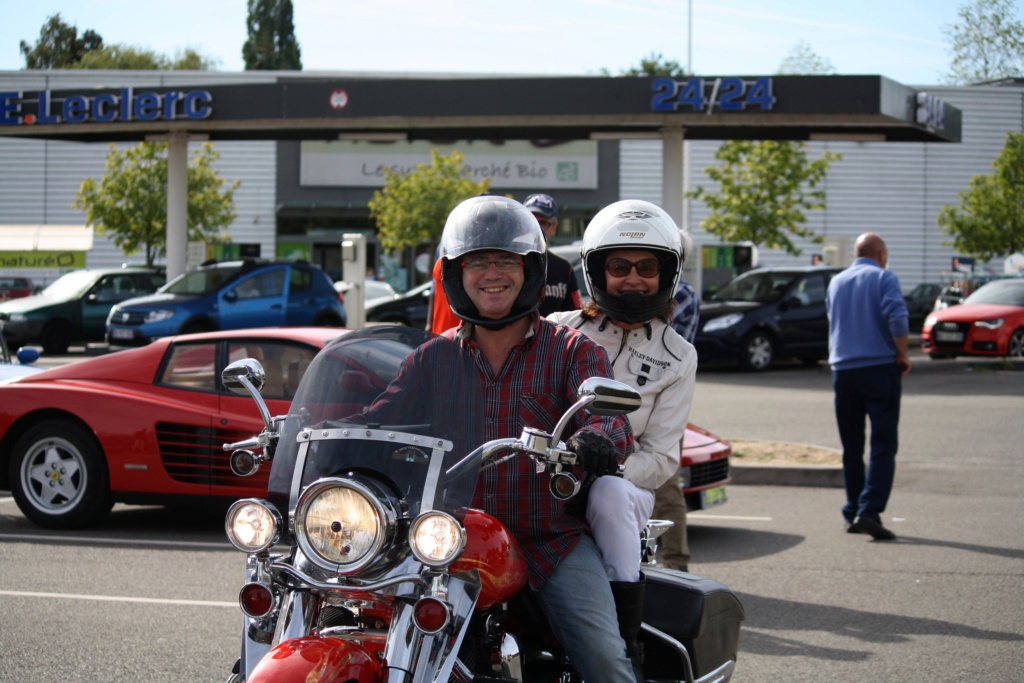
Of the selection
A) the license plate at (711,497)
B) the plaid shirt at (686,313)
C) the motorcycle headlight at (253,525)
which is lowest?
the license plate at (711,497)

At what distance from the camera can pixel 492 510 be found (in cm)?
344

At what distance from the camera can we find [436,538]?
2.85m

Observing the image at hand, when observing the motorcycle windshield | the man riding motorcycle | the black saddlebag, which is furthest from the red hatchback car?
the motorcycle windshield

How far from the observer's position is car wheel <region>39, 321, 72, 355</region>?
23797mm

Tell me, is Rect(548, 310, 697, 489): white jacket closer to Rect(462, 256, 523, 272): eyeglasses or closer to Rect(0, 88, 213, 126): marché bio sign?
Rect(462, 256, 523, 272): eyeglasses

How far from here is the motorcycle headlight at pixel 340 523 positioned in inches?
112

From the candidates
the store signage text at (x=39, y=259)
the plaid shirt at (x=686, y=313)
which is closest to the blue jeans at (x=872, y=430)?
the plaid shirt at (x=686, y=313)

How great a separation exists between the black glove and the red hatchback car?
2062 cm

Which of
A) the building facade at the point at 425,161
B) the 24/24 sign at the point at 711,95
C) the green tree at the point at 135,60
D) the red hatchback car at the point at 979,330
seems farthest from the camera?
the green tree at the point at 135,60

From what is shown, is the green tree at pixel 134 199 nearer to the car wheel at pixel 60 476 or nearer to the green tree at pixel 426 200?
the green tree at pixel 426 200

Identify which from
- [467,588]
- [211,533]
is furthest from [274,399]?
[467,588]

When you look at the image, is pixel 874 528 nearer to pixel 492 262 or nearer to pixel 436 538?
pixel 492 262

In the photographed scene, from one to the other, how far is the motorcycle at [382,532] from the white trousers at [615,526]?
0.65 ft

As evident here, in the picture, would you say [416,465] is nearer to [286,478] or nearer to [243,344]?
[286,478]
